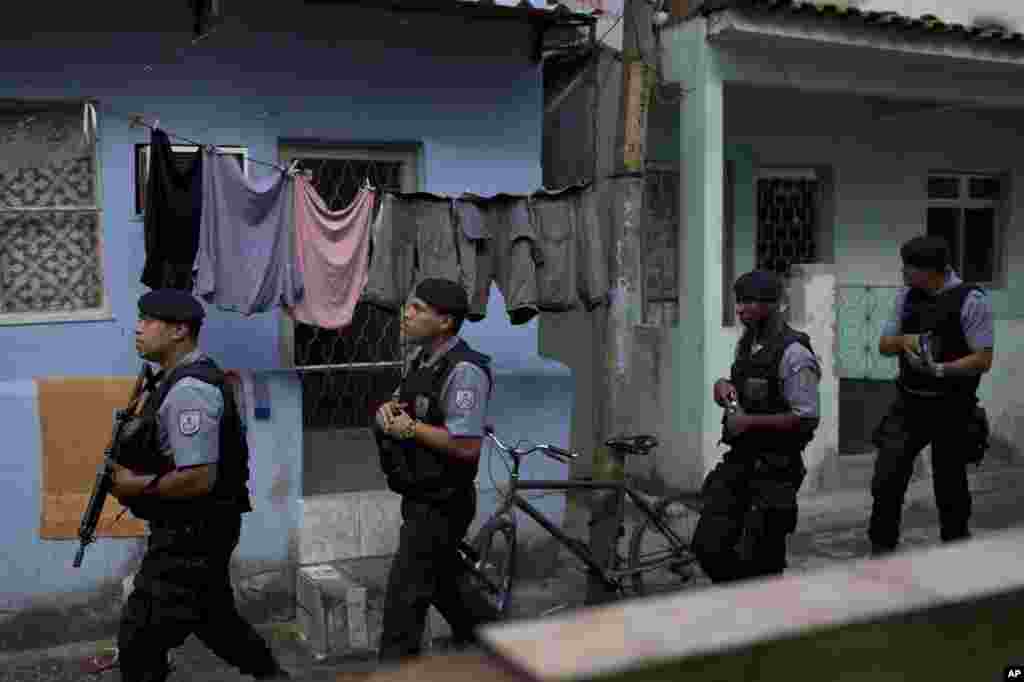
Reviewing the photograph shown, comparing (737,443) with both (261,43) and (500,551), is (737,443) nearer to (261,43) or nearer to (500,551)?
(500,551)

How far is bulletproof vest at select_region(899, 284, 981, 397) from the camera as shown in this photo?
5.37m

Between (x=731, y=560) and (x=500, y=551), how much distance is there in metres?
1.34

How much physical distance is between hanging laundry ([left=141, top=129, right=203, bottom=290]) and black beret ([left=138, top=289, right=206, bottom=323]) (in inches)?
45.9

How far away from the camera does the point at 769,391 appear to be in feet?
16.0

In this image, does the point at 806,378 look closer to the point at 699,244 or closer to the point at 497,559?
the point at 497,559

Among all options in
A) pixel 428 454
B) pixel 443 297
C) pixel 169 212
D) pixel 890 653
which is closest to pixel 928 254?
pixel 443 297

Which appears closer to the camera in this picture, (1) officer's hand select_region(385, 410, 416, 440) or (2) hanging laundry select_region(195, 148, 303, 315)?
(1) officer's hand select_region(385, 410, 416, 440)

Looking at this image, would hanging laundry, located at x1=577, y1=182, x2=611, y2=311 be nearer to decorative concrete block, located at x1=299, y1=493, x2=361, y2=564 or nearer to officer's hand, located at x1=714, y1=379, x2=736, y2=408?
officer's hand, located at x1=714, y1=379, x2=736, y2=408

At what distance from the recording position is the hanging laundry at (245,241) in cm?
518

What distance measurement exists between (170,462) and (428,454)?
99 cm

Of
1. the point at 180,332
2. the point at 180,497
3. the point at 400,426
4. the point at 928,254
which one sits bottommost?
the point at 180,497

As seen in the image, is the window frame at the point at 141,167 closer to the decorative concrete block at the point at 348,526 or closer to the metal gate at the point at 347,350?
the metal gate at the point at 347,350

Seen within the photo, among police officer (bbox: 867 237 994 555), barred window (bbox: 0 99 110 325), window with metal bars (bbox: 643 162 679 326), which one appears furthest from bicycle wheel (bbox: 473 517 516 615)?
window with metal bars (bbox: 643 162 679 326)

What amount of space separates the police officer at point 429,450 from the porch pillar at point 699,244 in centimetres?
324
